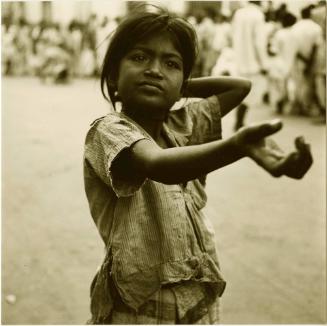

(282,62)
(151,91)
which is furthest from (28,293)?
(282,62)

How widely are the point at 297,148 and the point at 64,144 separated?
681 cm

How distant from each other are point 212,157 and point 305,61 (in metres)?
8.10

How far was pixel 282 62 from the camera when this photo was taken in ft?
31.3

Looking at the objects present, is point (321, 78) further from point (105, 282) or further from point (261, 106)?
point (105, 282)

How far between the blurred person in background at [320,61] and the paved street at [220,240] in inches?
60.5

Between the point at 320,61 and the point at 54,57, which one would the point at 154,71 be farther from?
the point at 54,57

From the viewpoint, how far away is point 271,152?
3.20 ft

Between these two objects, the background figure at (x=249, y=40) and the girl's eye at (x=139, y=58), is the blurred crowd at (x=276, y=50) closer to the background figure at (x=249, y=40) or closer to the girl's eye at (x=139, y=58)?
the background figure at (x=249, y=40)

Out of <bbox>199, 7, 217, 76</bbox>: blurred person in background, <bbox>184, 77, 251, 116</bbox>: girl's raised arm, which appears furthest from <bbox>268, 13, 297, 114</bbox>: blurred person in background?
<bbox>184, 77, 251, 116</bbox>: girl's raised arm

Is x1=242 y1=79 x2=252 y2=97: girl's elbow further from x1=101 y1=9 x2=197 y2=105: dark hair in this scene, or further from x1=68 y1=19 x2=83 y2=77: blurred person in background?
x1=68 y1=19 x2=83 y2=77: blurred person in background

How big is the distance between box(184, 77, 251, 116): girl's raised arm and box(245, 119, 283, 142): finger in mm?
911

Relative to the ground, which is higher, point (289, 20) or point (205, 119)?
point (205, 119)

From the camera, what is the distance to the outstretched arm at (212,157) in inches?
37.4

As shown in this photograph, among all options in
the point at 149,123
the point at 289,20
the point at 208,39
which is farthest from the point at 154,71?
the point at 208,39
